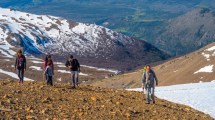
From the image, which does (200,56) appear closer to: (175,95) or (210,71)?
(210,71)

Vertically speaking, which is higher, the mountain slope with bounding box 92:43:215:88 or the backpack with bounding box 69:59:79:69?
the backpack with bounding box 69:59:79:69

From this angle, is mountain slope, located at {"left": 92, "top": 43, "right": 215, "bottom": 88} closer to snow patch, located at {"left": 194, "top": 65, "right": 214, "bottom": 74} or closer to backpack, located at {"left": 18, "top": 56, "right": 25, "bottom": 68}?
snow patch, located at {"left": 194, "top": 65, "right": 214, "bottom": 74}

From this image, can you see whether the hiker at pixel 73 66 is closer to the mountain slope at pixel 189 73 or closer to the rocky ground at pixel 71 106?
the rocky ground at pixel 71 106

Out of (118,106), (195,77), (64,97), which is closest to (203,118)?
(118,106)

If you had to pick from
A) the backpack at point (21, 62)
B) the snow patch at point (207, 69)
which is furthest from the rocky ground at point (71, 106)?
the snow patch at point (207, 69)

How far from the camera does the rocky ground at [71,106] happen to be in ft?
76.7

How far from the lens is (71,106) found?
25906 mm

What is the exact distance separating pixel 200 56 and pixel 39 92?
154 meters

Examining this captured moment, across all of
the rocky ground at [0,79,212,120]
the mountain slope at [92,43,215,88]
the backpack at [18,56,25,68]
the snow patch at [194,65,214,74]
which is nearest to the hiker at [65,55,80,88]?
the rocky ground at [0,79,212,120]

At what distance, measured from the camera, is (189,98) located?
41.8 m

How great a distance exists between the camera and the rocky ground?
76.7 ft

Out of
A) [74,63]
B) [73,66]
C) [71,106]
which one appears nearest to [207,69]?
[73,66]

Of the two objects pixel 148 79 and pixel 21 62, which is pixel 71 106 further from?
pixel 21 62

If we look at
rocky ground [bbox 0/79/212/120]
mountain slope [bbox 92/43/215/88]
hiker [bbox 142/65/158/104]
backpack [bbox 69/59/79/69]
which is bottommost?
mountain slope [bbox 92/43/215/88]
